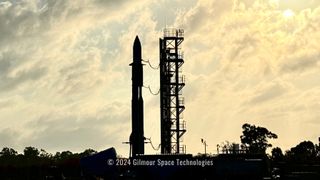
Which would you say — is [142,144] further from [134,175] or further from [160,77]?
[134,175]

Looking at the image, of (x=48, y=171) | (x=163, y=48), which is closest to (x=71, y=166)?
(x=48, y=171)

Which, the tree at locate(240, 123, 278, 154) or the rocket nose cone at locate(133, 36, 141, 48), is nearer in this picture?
the rocket nose cone at locate(133, 36, 141, 48)

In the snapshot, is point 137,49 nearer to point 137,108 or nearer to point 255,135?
point 137,108

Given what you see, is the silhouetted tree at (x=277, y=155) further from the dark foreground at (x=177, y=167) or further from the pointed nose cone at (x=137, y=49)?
the pointed nose cone at (x=137, y=49)

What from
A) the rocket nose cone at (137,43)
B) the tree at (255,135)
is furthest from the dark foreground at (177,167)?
the tree at (255,135)

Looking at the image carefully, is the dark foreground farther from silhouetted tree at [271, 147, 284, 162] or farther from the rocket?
the rocket

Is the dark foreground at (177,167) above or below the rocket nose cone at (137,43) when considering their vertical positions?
below

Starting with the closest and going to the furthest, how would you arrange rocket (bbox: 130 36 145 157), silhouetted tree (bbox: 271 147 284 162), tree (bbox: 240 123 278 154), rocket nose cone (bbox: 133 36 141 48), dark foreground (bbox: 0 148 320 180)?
dark foreground (bbox: 0 148 320 180)
silhouetted tree (bbox: 271 147 284 162)
rocket (bbox: 130 36 145 157)
rocket nose cone (bbox: 133 36 141 48)
tree (bbox: 240 123 278 154)

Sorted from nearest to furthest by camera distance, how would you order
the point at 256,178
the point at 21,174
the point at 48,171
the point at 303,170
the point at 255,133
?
the point at 256,178, the point at 303,170, the point at 48,171, the point at 21,174, the point at 255,133

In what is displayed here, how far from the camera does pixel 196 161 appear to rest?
42.7 m

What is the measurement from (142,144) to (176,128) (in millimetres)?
9743

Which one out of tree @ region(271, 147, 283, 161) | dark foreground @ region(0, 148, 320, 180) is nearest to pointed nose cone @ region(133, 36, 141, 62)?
tree @ region(271, 147, 283, 161)

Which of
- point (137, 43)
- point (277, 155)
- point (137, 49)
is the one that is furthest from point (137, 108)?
point (277, 155)

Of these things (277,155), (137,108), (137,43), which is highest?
(137,43)
